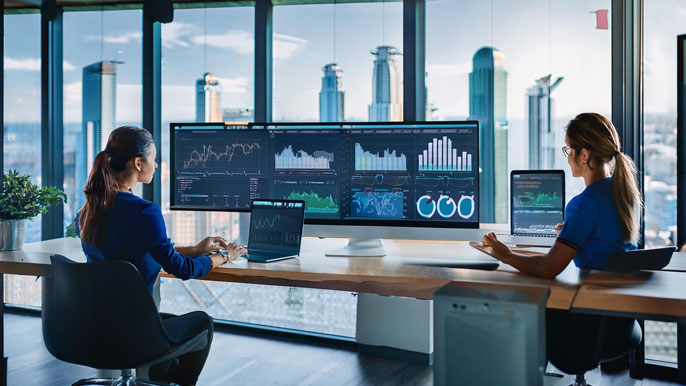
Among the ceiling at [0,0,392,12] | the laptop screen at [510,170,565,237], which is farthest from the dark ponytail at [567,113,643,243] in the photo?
the ceiling at [0,0,392,12]

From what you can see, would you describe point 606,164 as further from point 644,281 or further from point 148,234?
point 148,234

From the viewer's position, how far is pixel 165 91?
3.89 metres

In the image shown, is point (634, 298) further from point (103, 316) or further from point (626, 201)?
point (103, 316)

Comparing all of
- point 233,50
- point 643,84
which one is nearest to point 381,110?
point 233,50

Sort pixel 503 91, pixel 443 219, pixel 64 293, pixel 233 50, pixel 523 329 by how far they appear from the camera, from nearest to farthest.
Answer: pixel 523 329 < pixel 64 293 < pixel 443 219 < pixel 503 91 < pixel 233 50

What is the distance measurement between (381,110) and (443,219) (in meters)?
1.23

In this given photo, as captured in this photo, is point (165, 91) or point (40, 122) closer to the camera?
point (165, 91)

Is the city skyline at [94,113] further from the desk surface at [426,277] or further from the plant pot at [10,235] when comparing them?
the desk surface at [426,277]

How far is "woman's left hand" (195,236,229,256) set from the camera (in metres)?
2.34

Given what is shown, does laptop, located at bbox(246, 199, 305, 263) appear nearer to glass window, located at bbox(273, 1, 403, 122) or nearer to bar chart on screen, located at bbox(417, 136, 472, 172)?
bar chart on screen, located at bbox(417, 136, 472, 172)

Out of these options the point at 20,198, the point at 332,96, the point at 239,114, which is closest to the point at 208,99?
the point at 239,114

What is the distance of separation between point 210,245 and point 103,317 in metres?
0.66

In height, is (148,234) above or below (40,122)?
below

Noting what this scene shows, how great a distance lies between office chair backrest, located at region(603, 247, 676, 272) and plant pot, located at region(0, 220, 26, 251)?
103 inches
